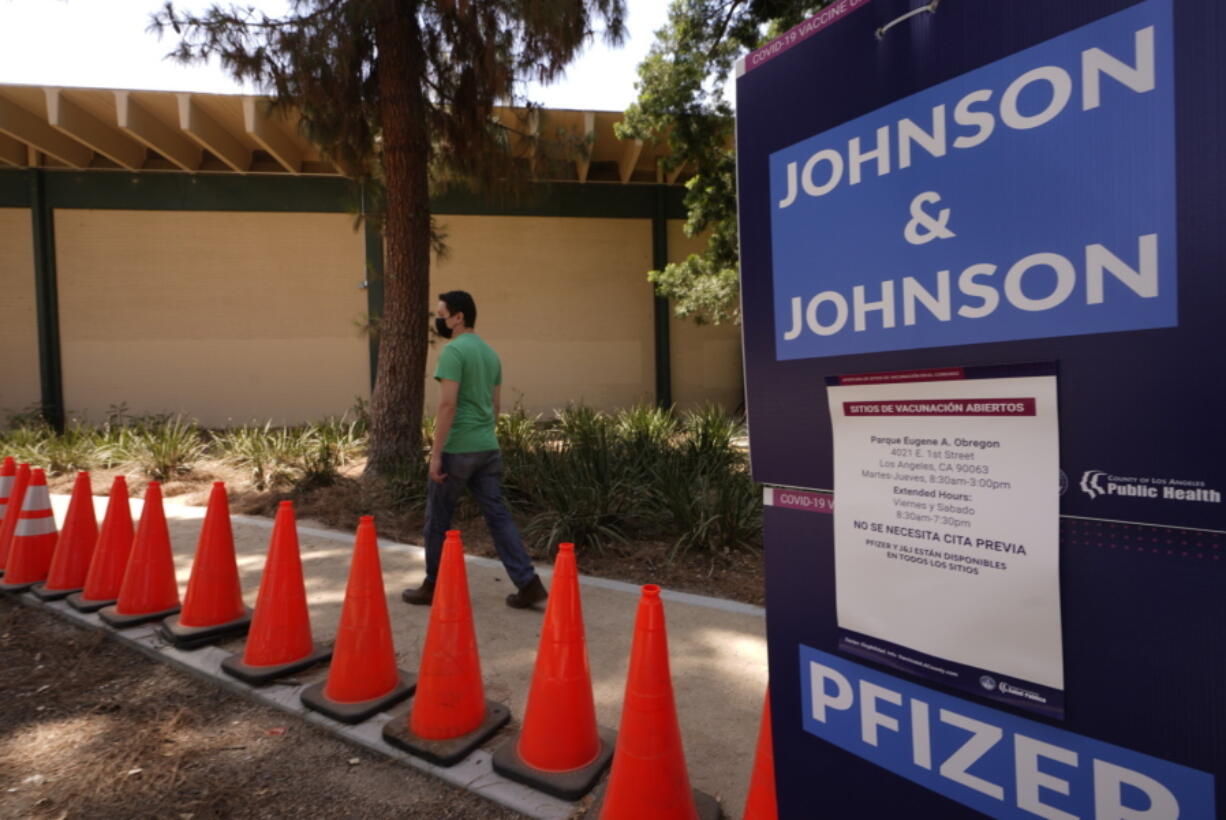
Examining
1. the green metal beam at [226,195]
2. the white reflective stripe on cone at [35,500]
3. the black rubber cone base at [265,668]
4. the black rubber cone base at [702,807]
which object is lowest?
the black rubber cone base at [702,807]

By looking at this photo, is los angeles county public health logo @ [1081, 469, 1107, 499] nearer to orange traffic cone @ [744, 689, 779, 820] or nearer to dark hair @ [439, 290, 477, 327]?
orange traffic cone @ [744, 689, 779, 820]

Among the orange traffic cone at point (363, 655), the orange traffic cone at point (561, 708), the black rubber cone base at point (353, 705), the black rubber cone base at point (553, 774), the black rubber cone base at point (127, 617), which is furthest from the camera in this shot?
the black rubber cone base at point (127, 617)

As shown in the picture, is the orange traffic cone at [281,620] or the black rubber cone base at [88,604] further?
the black rubber cone base at [88,604]

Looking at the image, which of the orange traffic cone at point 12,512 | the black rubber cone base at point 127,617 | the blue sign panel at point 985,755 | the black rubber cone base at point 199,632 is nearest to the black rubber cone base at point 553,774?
the blue sign panel at point 985,755

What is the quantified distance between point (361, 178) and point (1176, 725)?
33.5 feet

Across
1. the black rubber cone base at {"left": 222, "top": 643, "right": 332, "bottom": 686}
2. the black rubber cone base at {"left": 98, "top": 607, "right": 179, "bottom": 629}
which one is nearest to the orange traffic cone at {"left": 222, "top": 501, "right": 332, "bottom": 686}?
the black rubber cone base at {"left": 222, "top": 643, "right": 332, "bottom": 686}

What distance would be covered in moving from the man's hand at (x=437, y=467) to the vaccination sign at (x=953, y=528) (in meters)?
3.08

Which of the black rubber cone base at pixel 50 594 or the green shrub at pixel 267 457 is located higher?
the green shrub at pixel 267 457

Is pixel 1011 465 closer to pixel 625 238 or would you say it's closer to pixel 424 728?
pixel 424 728

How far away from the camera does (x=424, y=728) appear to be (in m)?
2.82

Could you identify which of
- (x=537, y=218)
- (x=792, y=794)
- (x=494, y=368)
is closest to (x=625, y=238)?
(x=537, y=218)

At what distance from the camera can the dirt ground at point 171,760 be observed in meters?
2.49

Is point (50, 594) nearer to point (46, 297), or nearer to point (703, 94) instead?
point (703, 94)

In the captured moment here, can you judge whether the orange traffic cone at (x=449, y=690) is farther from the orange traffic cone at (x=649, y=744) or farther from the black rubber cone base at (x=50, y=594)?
the black rubber cone base at (x=50, y=594)
